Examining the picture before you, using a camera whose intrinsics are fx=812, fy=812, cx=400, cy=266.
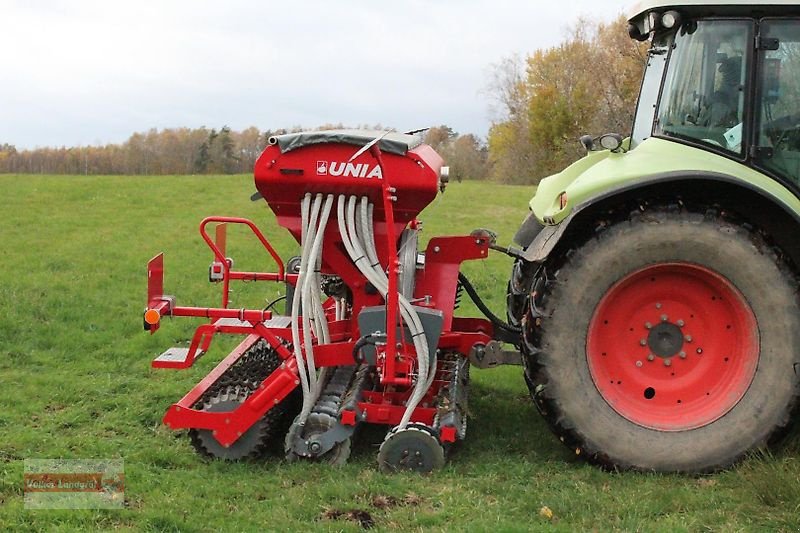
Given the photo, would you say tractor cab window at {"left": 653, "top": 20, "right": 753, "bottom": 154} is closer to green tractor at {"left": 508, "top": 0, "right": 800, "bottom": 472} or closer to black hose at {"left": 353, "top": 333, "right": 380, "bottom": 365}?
green tractor at {"left": 508, "top": 0, "right": 800, "bottom": 472}

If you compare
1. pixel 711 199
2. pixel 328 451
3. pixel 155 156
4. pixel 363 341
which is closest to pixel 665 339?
pixel 711 199

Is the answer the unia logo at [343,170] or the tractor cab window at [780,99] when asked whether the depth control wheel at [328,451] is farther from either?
the tractor cab window at [780,99]

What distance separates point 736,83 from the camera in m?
4.00

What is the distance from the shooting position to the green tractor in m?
3.79

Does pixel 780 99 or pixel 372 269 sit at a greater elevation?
pixel 780 99

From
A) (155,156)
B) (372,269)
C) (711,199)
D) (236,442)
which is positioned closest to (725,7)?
(711,199)

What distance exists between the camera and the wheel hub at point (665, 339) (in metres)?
4.02

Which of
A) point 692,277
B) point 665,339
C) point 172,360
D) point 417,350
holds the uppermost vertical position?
point 692,277

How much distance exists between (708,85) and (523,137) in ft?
101

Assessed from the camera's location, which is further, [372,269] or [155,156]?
[155,156]

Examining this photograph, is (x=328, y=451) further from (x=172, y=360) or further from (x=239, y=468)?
(x=172, y=360)

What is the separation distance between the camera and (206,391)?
14.5 ft

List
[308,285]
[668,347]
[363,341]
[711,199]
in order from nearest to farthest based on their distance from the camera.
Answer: [711,199]
[668,347]
[363,341]
[308,285]

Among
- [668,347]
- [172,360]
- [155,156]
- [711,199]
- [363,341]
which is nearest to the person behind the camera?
[711,199]
